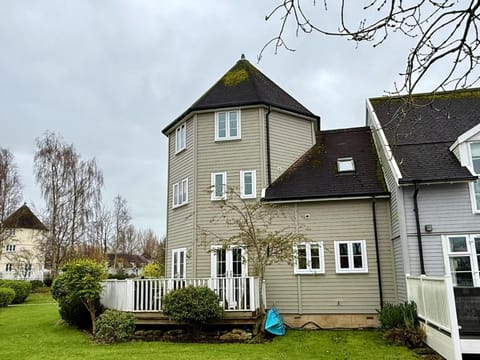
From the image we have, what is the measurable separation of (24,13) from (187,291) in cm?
823

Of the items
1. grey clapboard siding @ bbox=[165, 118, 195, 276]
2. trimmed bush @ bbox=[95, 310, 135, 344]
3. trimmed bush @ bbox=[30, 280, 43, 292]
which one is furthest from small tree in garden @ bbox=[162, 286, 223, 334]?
trimmed bush @ bbox=[30, 280, 43, 292]

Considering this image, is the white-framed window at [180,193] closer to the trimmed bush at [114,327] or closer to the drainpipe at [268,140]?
the drainpipe at [268,140]

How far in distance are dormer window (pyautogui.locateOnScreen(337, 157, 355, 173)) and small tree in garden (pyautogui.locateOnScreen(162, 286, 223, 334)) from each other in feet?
22.6

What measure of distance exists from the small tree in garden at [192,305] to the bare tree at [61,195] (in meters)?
23.3

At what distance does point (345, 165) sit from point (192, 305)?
25.9 feet

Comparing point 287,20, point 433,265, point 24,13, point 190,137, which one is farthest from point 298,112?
point 287,20

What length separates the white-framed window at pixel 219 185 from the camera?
15.0m

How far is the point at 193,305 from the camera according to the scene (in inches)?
434

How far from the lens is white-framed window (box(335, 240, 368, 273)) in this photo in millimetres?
13188

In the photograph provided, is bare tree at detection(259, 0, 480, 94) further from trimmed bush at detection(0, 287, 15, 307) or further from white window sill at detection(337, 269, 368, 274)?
trimmed bush at detection(0, 287, 15, 307)

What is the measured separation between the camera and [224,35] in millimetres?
4066

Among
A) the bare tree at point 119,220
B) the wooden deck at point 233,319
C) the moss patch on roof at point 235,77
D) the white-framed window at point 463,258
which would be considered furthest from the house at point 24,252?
the white-framed window at point 463,258

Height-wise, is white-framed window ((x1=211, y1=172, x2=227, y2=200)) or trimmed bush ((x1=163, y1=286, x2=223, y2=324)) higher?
white-framed window ((x1=211, y1=172, x2=227, y2=200))

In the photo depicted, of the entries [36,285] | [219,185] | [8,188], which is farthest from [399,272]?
[36,285]
